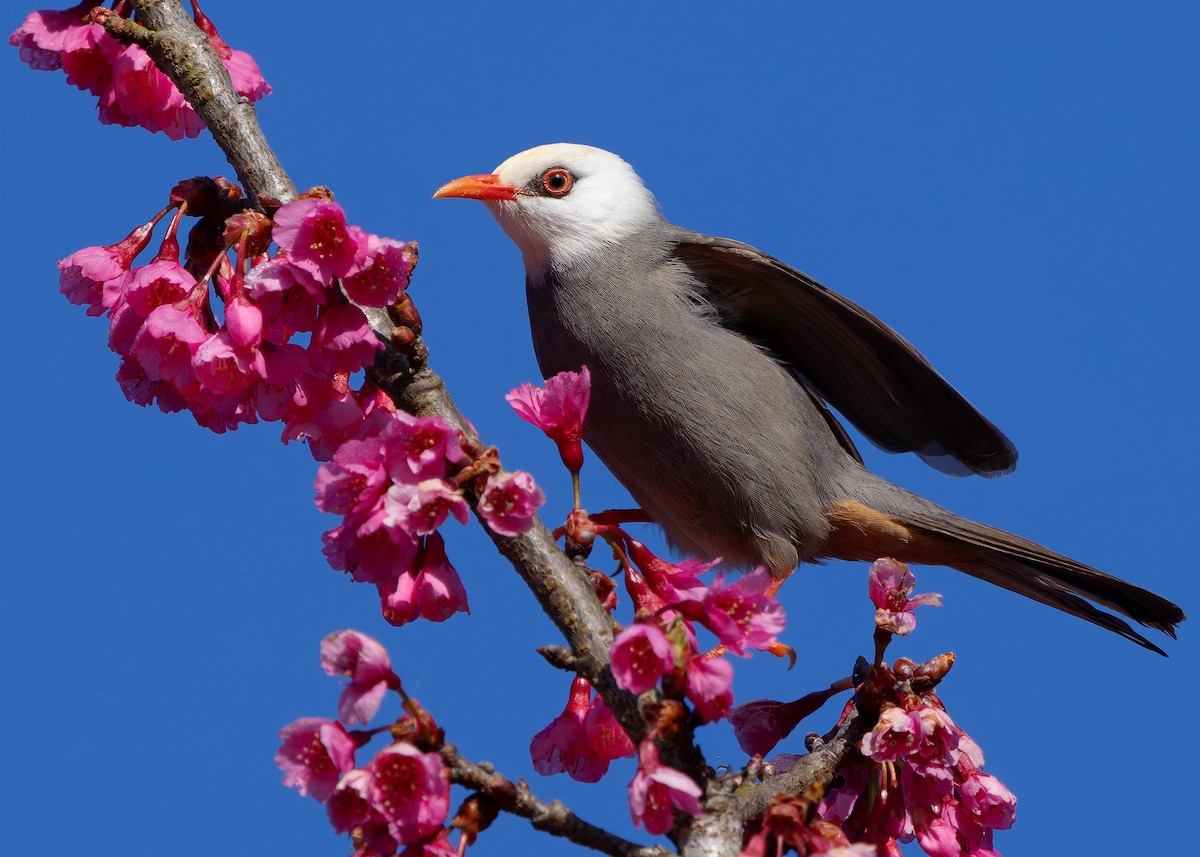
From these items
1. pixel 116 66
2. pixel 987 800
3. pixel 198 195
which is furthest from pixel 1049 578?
pixel 116 66

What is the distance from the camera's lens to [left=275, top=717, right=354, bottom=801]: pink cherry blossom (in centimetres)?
228

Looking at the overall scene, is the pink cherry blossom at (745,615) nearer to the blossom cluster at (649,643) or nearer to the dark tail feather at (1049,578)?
the blossom cluster at (649,643)

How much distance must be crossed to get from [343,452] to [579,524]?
22.1 inches

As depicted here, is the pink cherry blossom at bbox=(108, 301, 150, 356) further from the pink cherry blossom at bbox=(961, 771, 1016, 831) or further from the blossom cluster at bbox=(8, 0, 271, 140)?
the pink cherry blossom at bbox=(961, 771, 1016, 831)

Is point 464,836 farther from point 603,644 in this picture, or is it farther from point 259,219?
point 259,219

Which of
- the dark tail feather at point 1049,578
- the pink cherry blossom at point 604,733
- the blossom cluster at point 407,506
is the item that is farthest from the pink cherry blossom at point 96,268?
the dark tail feather at point 1049,578

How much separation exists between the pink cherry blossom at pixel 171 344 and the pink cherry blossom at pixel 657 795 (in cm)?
132

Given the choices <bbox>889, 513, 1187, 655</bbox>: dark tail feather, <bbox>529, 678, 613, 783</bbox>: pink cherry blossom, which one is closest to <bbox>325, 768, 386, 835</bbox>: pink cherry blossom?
<bbox>529, 678, 613, 783</bbox>: pink cherry blossom

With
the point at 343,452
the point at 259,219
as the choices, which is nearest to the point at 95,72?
the point at 259,219

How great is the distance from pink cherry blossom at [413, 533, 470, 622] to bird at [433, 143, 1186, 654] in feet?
7.20

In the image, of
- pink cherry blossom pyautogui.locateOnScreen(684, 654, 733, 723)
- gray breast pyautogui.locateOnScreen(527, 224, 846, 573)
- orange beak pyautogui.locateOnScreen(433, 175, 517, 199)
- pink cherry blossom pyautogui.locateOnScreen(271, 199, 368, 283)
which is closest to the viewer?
pink cherry blossom pyautogui.locateOnScreen(684, 654, 733, 723)

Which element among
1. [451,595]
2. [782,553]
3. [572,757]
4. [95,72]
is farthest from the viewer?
[782,553]

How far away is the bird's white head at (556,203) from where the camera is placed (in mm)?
5238

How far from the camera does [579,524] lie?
9.16ft
